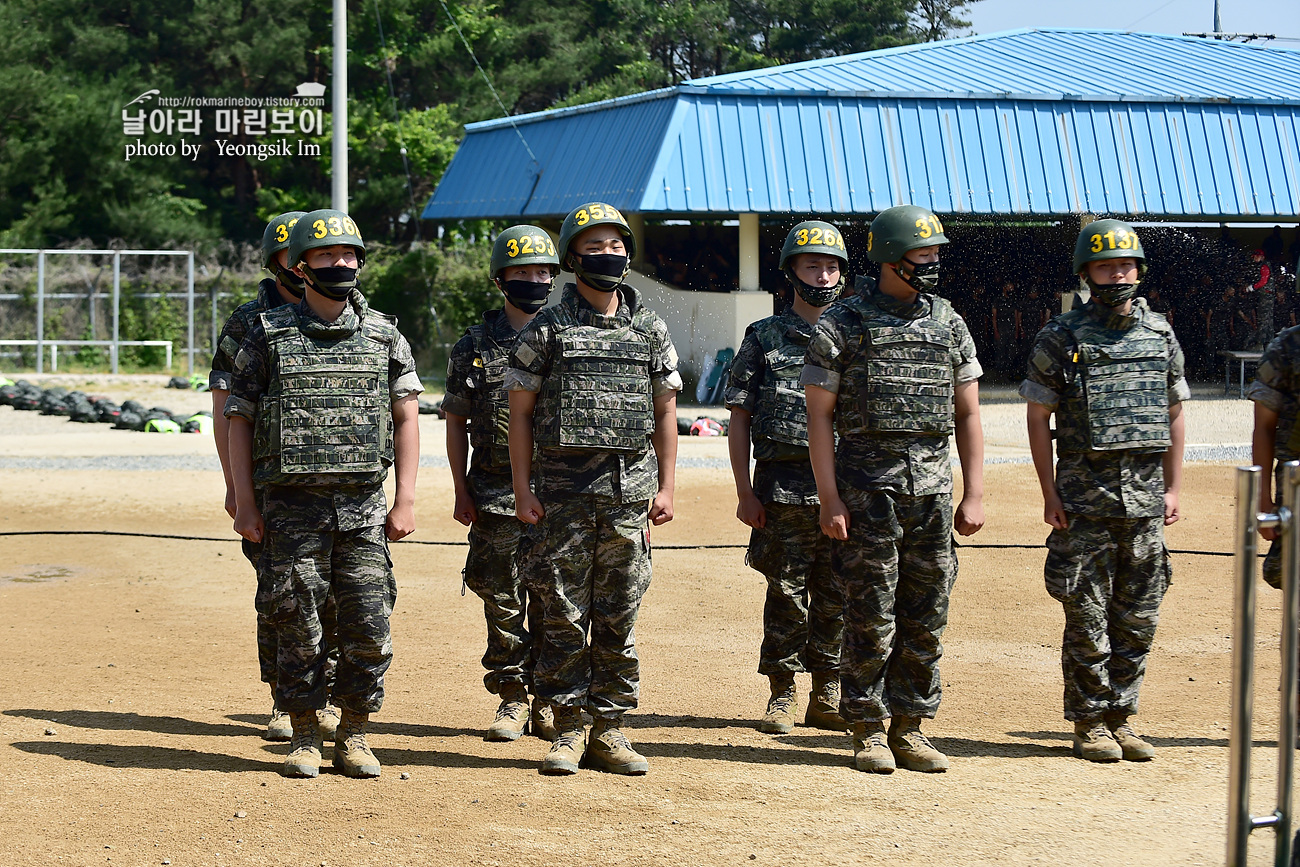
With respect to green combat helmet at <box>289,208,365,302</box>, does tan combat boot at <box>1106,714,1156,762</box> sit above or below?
below

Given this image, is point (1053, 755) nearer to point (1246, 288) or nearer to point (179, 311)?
point (1246, 288)

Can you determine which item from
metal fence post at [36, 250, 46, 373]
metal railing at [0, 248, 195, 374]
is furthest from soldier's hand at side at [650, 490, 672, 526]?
metal fence post at [36, 250, 46, 373]

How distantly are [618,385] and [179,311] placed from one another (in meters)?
25.9

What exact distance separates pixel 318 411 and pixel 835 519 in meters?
1.88

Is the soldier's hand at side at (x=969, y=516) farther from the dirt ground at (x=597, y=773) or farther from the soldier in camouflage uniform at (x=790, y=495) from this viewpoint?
the dirt ground at (x=597, y=773)

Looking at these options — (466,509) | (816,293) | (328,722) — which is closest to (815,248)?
(816,293)

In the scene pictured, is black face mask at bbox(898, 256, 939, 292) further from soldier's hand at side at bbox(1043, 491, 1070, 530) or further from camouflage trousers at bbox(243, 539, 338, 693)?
camouflage trousers at bbox(243, 539, 338, 693)

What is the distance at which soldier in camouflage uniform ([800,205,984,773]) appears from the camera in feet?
18.2

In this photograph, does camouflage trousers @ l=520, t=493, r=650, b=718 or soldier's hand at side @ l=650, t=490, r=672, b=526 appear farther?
soldier's hand at side @ l=650, t=490, r=672, b=526

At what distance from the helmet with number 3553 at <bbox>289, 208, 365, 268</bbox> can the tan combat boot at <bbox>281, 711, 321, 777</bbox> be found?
164 centimetres

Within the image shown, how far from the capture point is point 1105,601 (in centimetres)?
586

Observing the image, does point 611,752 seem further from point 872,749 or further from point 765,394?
point 765,394

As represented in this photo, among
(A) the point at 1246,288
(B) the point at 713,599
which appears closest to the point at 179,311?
(A) the point at 1246,288

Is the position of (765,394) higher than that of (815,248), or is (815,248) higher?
(815,248)
